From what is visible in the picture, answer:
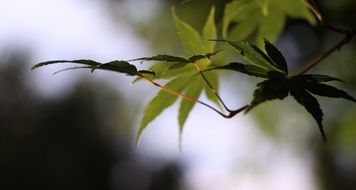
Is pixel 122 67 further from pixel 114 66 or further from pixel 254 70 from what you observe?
pixel 254 70

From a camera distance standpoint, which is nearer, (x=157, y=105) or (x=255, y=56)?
(x=255, y=56)

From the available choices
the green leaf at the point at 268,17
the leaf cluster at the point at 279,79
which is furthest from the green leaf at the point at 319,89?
the green leaf at the point at 268,17

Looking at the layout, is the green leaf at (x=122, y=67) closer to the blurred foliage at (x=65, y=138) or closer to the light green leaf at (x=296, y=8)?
the light green leaf at (x=296, y=8)

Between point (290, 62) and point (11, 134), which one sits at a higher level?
point (11, 134)

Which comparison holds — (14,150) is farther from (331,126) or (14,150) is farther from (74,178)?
(331,126)

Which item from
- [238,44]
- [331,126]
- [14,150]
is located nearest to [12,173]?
[14,150]

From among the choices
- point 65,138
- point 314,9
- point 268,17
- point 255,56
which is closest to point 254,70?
point 255,56

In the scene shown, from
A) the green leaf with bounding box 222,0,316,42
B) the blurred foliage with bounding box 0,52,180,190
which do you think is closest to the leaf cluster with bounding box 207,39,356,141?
the green leaf with bounding box 222,0,316,42
